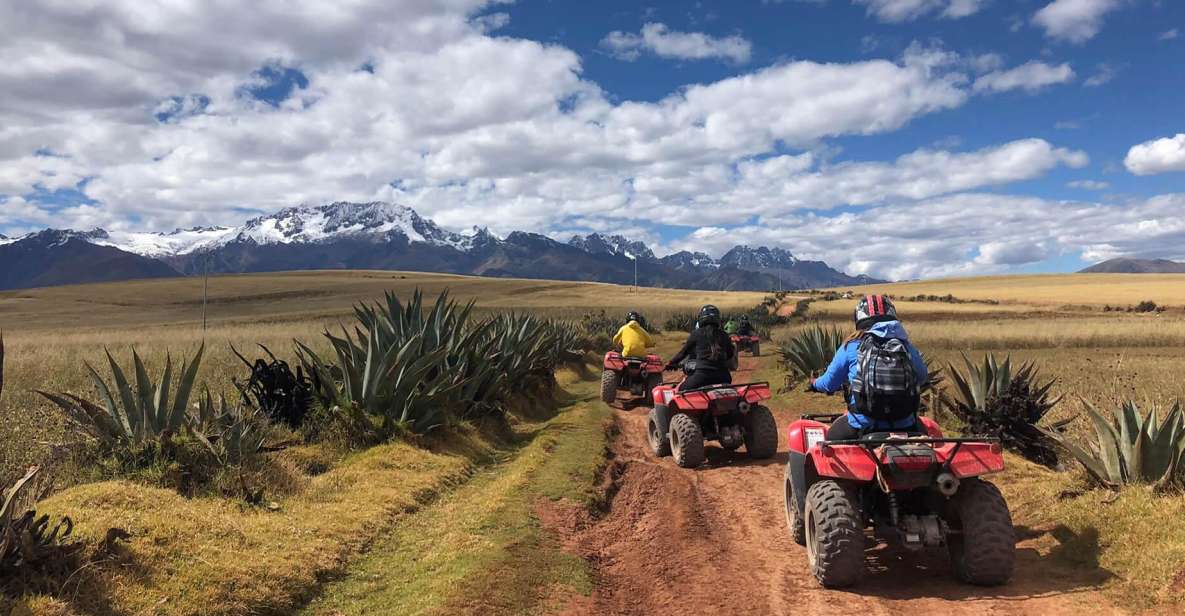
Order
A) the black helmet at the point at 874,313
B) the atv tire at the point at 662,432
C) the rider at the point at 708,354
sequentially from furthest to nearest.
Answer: the atv tire at the point at 662,432, the rider at the point at 708,354, the black helmet at the point at 874,313

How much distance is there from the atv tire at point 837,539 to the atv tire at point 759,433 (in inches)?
158

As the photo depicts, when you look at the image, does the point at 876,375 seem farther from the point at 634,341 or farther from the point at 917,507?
the point at 634,341

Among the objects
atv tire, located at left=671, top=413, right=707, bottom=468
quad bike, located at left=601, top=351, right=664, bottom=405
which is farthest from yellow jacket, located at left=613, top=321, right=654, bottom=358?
atv tire, located at left=671, top=413, right=707, bottom=468

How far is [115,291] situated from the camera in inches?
3757

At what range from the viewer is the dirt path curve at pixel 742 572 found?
4.57 meters

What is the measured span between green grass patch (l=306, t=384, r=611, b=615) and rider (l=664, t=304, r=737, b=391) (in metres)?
1.85

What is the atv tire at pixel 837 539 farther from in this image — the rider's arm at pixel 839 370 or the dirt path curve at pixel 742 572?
the rider's arm at pixel 839 370

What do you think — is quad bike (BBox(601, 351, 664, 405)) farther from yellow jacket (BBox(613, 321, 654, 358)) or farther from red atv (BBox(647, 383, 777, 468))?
red atv (BBox(647, 383, 777, 468))

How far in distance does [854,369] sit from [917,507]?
1017mm

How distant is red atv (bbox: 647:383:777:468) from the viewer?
28.2 ft

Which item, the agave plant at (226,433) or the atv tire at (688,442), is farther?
the atv tire at (688,442)

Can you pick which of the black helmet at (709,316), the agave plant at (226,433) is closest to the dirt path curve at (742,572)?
the black helmet at (709,316)

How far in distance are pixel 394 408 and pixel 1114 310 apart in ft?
159

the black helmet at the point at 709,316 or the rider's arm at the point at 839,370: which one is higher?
the black helmet at the point at 709,316
